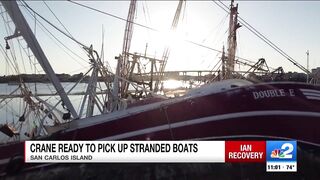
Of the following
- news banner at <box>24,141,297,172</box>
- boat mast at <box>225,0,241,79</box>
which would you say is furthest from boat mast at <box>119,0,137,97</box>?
news banner at <box>24,141,297,172</box>

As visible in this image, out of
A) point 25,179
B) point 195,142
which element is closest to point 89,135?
point 25,179

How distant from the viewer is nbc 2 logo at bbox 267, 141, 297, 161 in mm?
14125

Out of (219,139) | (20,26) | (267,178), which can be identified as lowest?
(267,178)

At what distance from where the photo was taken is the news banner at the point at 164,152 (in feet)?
44.3

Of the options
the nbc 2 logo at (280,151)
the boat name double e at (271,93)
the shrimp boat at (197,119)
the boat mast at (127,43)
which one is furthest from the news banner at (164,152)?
the boat mast at (127,43)

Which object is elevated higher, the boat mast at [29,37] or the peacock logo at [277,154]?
the boat mast at [29,37]

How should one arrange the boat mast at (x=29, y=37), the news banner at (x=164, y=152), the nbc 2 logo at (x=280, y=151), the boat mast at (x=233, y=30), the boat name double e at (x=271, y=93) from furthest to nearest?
the boat mast at (x=233, y=30), the boat name double e at (x=271, y=93), the boat mast at (x=29, y=37), the nbc 2 logo at (x=280, y=151), the news banner at (x=164, y=152)

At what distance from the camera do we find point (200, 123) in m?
14.9

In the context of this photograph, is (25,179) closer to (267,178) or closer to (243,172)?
(243,172)

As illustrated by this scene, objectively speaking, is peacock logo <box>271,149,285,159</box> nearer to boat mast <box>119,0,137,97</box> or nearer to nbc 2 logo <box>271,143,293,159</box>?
nbc 2 logo <box>271,143,293,159</box>

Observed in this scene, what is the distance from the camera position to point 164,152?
1356 centimetres

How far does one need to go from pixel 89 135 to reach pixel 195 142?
4.12 metres

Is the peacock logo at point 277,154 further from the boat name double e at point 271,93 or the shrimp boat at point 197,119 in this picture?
the boat name double e at point 271,93

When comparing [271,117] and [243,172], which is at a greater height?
[271,117]
